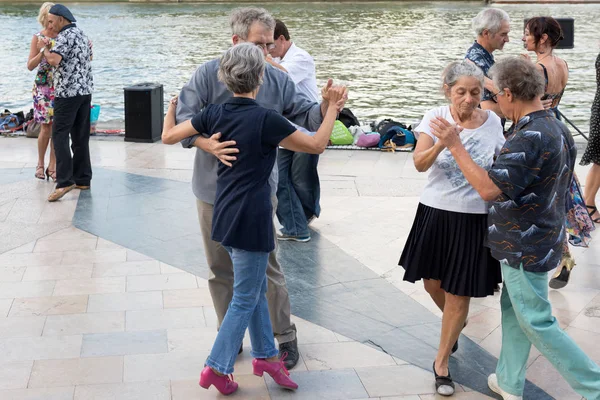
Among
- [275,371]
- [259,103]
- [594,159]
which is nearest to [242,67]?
[259,103]

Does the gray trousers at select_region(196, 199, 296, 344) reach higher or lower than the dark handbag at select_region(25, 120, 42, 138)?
higher

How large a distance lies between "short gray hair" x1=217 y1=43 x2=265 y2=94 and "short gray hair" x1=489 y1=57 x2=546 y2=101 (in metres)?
0.97

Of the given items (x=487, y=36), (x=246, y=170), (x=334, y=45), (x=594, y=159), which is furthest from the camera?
(x=334, y=45)

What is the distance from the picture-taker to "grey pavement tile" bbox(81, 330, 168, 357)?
14.7 feet

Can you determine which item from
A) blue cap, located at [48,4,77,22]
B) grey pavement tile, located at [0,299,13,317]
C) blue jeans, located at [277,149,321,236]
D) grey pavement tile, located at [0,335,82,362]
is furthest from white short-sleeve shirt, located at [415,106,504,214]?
blue cap, located at [48,4,77,22]

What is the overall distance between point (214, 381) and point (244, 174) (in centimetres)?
A: 96

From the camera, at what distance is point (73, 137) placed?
779 centimetres

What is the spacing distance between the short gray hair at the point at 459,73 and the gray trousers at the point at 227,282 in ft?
3.75

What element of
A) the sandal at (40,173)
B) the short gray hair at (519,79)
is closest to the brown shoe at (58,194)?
the sandal at (40,173)

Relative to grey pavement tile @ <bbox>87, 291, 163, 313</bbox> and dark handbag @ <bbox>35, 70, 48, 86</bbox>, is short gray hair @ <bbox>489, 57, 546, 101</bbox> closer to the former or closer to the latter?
grey pavement tile @ <bbox>87, 291, 163, 313</bbox>

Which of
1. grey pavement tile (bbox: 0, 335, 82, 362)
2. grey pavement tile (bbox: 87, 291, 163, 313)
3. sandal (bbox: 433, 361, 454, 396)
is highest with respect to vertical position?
sandal (bbox: 433, 361, 454, 396)

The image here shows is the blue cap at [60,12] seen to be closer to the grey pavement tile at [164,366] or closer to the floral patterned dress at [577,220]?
the grey pavement tile at [164,366]

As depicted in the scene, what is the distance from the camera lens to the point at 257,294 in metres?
3.83

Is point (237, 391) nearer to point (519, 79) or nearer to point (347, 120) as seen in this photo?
point (519, 79)
